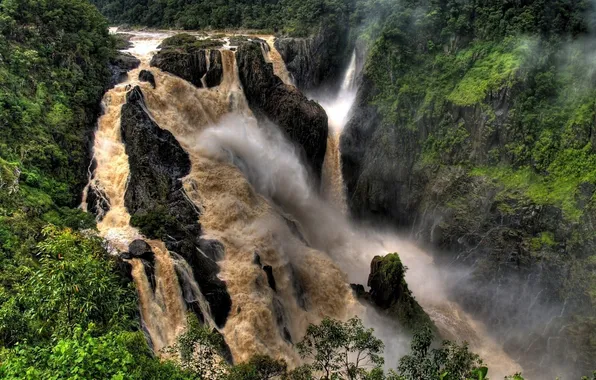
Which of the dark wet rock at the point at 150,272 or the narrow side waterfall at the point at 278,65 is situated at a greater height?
the narrow side waterfall at the point at 278,65

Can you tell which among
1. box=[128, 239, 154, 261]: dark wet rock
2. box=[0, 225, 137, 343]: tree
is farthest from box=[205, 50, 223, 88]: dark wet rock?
box=[0, 225, 137, 343]: tree

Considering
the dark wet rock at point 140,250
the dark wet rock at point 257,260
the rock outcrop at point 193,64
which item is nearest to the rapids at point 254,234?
the dark wet rock at point 257,260

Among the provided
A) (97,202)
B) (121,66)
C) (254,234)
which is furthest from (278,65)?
(97,202)

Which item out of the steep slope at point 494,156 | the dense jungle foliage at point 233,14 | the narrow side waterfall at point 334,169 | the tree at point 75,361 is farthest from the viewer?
the dense jungle foliage at point 233,14

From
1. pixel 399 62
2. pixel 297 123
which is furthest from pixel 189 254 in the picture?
pixel 399 62

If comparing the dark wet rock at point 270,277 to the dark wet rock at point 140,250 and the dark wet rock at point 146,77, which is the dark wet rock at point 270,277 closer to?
the dark wet rock at point 140,250

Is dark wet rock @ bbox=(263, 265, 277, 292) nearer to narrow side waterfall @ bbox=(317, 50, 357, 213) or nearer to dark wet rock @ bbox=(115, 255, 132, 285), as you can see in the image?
dark wet rock @ bbox=(115, 255, 132, 285)
